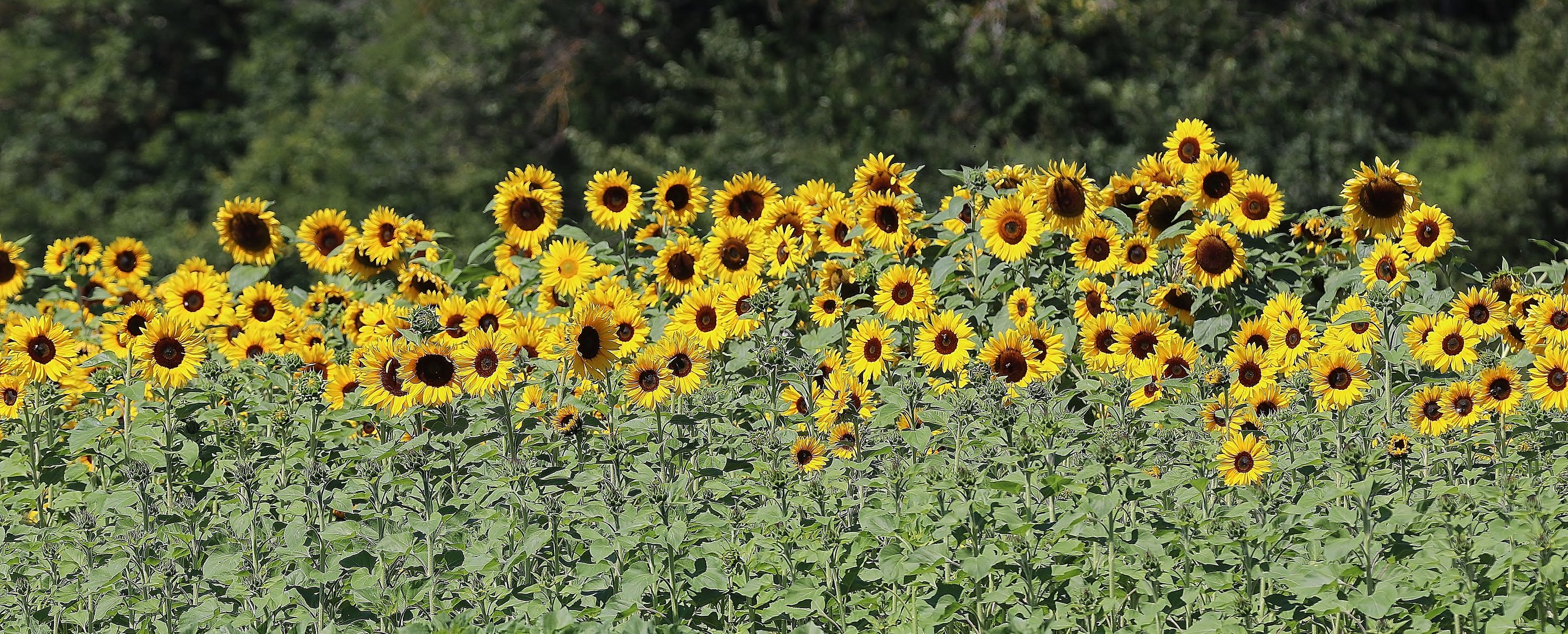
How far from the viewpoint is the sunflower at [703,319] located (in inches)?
218

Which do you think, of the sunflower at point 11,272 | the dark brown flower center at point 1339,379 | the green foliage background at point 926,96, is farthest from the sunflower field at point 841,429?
the green foliage background at point 926,96

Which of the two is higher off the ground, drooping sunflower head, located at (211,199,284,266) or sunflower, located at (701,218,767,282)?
drooping sunflower head, located at (211,199,284,266)

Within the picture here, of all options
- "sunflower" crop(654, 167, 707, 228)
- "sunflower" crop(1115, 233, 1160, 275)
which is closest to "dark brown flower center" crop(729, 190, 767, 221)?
"sunflower" crop(654, 167, 707, 228)

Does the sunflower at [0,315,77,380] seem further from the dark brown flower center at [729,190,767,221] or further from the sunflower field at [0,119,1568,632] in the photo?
the dark brown flower center at [729,190,767,221]

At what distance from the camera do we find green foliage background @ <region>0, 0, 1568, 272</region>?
634 inches

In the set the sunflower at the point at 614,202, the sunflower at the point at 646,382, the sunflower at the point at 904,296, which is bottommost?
the sunflower at the point at 646,382

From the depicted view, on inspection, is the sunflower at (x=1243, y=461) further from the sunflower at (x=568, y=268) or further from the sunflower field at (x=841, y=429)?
the sunflower at (x=568, y=268)

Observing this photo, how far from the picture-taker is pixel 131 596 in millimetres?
4223

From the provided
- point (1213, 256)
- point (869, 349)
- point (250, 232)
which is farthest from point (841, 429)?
point (250, 232)

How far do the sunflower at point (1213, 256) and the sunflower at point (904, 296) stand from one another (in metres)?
0.88

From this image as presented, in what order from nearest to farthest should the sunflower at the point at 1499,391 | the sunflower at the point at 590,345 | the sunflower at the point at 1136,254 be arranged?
the sunflower at the point at 1499,391 → the sunflower at the point at 590,345 → the sunflower at the point at 1136,254

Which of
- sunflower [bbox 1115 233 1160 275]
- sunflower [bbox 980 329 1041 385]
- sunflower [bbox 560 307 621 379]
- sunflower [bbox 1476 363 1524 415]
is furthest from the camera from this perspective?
sunflower [bbox 1115 233 1160 275]

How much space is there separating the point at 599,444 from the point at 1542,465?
99.0 inches

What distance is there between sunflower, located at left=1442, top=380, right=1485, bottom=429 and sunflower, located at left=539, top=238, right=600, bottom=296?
295cm
